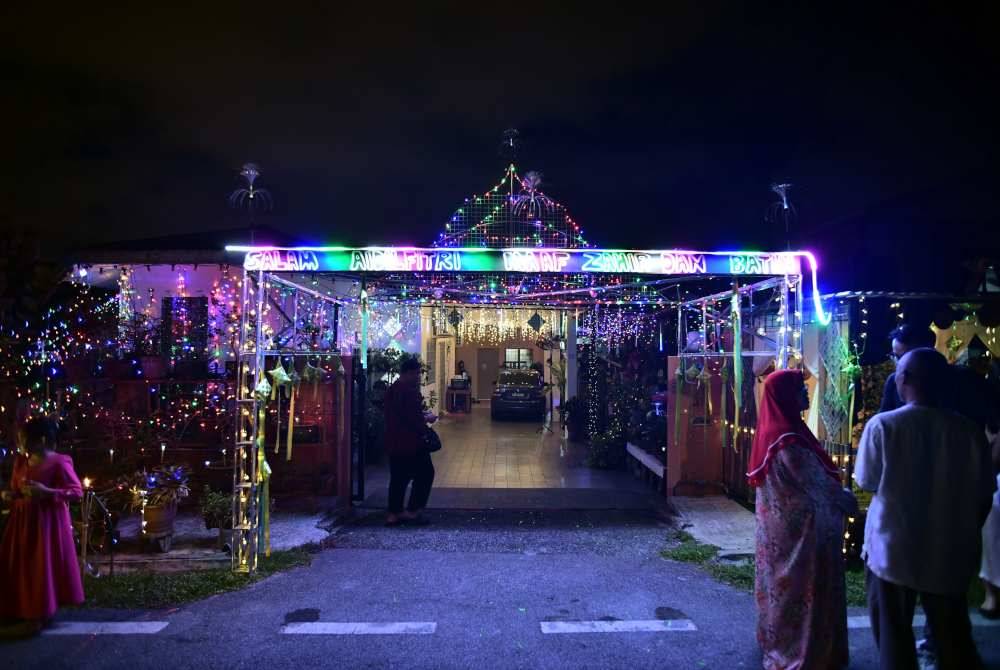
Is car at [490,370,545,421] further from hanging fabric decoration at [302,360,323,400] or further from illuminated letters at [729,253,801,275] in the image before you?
illuminated letters at [729,253,801,275]

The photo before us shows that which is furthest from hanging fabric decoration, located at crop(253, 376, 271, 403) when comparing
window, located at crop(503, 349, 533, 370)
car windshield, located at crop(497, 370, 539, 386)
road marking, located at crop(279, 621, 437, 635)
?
window, located at crop(503, 349, 533, 370)

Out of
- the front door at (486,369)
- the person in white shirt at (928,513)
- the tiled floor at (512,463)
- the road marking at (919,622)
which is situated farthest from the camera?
the front door at (486,369)

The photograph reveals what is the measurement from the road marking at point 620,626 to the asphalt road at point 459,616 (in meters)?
0.02

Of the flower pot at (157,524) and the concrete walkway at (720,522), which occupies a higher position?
the flower pot at (157,524)

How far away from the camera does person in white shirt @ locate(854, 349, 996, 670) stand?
3.29m

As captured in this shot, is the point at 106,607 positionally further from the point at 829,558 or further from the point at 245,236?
the point at 245,236

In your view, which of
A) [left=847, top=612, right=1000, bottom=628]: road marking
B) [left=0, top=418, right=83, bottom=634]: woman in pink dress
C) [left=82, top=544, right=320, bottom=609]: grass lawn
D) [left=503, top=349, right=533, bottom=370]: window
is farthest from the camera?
[left=503, top=349, right=533, bottom=370]: window

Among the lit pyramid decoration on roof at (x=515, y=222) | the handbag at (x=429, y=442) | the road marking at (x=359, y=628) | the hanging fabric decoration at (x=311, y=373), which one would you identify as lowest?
the road marking at (x=359, y=628)

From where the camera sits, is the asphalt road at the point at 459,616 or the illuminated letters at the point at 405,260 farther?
the illuminated letters at the point at 405,260

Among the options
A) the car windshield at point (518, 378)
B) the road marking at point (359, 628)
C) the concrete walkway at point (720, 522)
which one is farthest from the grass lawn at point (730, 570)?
the car windshield at point (518, 378)

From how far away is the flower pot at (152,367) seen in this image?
9914 mm

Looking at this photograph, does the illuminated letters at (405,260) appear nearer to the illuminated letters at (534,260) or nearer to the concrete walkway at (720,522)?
the illuminated letters at (534,260)

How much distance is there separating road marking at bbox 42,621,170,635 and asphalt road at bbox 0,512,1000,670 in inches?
2.9

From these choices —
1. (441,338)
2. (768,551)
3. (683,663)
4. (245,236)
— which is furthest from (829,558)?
(441,338)
